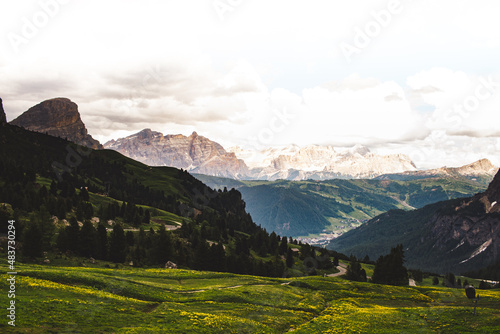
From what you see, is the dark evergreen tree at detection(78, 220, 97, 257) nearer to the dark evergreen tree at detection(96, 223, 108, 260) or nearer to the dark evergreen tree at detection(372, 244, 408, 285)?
the dark evergreen tree at detection(96, 223, 108, 260)

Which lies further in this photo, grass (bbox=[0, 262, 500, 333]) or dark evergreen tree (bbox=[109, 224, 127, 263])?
dark evergreen tree (bbox=[109, 224, 127, 263])

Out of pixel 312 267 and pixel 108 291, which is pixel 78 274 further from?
pixel 312 267

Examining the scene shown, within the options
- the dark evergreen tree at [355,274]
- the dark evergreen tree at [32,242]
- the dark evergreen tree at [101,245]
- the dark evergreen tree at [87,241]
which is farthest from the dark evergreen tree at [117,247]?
the dark evergreen tree at [355,274]

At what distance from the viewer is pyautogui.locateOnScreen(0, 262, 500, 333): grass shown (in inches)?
1752

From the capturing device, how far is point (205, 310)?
5741 cm

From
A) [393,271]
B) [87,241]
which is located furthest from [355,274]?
[87,241]

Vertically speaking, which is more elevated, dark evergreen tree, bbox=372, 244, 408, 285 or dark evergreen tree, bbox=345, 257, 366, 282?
dark evergreen tree, bbox=372, 244, 408, 285

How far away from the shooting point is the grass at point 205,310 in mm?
44500

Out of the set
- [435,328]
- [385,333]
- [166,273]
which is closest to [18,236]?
[166,273]

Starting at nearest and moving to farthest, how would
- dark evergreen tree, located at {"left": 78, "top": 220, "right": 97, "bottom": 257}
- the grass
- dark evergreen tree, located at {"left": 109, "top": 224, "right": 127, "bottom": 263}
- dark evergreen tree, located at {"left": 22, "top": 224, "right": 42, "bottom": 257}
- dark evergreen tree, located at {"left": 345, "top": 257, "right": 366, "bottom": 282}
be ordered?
the grass → dark evergreen tree, located at {"left": 22, "top": 224, "right": 42, "bottom": 257} → dark evergreen tree, located at {"left": 78, "top": 220, "right": 97, "bottom": 257} → dark evergreen tree, located at {"left": 109, "top": 224, "right": 127, "bottom": 263} → dark evergreen tree, located at {"left": 345, "top": 257, "right": 366, "bottom": 282}

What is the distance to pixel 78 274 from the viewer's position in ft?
216

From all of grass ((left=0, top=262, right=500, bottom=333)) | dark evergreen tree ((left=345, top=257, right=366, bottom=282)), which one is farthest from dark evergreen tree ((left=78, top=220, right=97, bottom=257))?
dark evergreen tree ((left=345, top=257, right=366, bottom=282))

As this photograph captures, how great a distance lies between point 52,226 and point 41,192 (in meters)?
49.1

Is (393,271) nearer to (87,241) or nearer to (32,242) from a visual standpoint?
(87,241)
